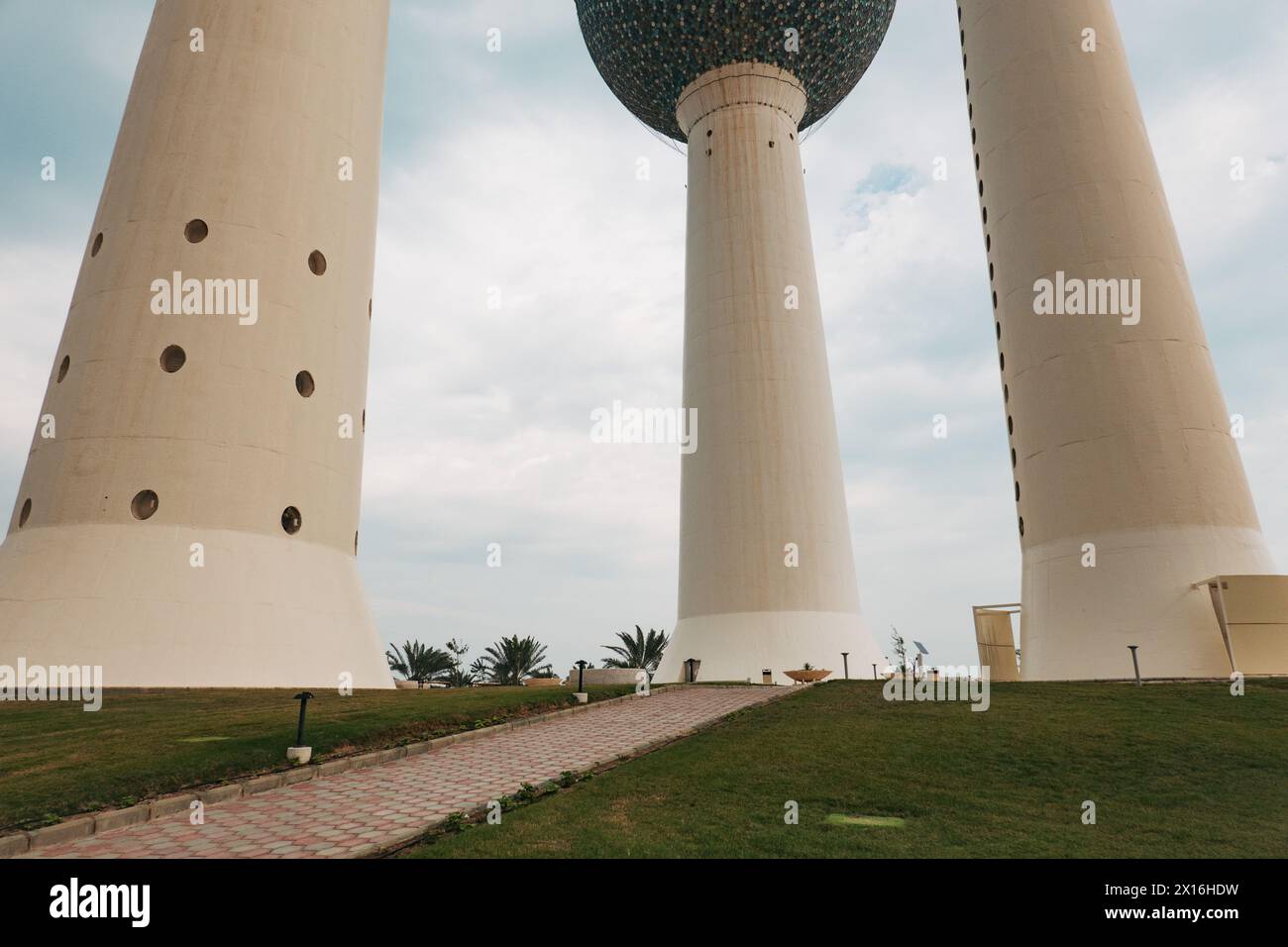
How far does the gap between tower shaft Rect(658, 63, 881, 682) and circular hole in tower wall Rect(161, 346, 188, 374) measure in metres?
21.7

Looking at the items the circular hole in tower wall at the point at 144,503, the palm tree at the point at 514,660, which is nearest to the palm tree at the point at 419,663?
the palm tree at the point at 514,660

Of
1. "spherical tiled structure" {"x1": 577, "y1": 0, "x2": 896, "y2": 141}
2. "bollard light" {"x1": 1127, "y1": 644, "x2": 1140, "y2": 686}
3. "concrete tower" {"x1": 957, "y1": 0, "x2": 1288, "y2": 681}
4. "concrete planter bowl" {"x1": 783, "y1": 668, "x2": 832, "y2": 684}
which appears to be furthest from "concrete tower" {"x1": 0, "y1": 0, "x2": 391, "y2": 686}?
"spherical tiled structure" {"x1": 577, "y1": 0, "x2": 896, "y2": 141}

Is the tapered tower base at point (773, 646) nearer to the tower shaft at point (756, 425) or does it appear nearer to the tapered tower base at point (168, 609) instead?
the tower shaft at point (756, 425)

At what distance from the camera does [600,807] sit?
8.62 m

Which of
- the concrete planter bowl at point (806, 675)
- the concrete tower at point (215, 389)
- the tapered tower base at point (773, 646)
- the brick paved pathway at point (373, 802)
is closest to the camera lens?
the brick paved pathway at point (373, 802)

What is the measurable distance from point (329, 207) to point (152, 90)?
5942 millimetres

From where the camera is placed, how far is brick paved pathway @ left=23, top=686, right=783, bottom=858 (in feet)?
24.0

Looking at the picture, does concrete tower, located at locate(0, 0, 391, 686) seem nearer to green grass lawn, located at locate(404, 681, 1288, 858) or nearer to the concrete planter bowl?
green grass lawn, located at locate(404, 681, 1288, 858)

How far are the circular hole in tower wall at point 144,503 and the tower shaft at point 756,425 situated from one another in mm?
20961

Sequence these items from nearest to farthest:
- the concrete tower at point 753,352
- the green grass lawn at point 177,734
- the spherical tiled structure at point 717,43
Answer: the green grass lawn at point 177,734 < the concrete tower at point 753,352 < the spherical tiled structure at point 717,43

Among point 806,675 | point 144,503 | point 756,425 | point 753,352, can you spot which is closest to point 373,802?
point 144,503

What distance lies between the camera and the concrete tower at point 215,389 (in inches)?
770

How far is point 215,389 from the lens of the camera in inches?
861
